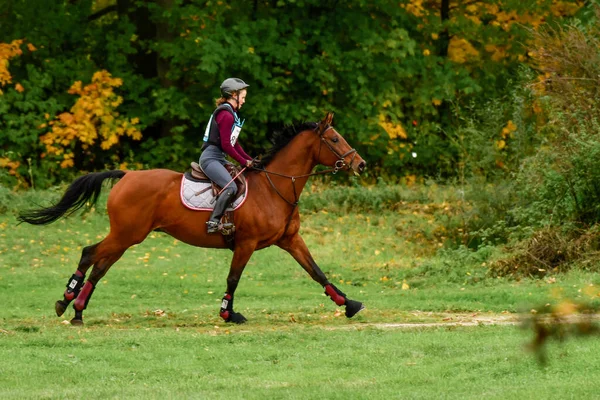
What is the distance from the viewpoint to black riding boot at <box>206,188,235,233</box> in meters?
11.7

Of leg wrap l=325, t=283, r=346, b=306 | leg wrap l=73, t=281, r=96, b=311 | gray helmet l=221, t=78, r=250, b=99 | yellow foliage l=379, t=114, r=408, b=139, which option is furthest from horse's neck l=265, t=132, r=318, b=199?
yellow foliage l=379, t=114, r=408, b=139

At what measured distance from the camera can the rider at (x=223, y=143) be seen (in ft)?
38.1

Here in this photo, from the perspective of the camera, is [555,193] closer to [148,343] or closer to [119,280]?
[119,280]

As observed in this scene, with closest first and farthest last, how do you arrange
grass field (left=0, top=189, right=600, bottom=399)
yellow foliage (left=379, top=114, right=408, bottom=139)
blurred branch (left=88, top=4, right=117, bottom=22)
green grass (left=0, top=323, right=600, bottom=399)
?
green grass (left=0, top=323, right=600, bottom=399) → grass field (left=0, top=189, right=600, bottom=399) → yellow foliage (left=379, top=114, right=408, bottom=139) → blurred branch (left=88, top=4, right=117, bottom=22)

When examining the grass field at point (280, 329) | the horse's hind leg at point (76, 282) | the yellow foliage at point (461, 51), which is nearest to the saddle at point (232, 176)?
the horse's hind leg at point (76, 282)

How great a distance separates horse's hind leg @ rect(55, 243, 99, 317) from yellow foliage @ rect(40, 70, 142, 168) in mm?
14416

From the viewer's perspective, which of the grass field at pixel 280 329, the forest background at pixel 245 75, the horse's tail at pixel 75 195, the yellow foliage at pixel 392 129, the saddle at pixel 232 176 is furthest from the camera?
the yellow foliage at pixel 392 129

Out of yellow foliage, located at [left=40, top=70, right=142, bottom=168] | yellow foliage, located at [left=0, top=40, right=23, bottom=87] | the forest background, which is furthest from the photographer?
yellow foliage, located at [left=40, top=70, right=142, bottom=168]

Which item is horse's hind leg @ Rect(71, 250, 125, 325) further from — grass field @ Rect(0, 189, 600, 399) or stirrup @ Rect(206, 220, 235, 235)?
stirrup @ Rect(206, 220, 235, 235)

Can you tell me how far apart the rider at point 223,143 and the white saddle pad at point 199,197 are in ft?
0.34

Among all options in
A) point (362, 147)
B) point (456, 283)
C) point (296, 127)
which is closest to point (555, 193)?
point (456, 283)

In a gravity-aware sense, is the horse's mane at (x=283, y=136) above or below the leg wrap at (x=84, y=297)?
above

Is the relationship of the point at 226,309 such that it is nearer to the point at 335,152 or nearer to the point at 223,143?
the point at 223,143

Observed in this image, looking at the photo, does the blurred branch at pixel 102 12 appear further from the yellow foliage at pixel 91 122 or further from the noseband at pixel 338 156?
the noseband at pixel 338 156
